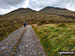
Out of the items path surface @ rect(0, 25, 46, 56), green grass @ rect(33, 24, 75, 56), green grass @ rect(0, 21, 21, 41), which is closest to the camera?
green grass @ rect(33, 24, 75, 56)

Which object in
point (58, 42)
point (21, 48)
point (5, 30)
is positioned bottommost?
point (5, 30)

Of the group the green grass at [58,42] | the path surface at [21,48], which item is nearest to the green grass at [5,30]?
the path surface at [21,48]

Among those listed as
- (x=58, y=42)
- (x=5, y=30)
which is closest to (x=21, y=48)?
(x=58, y=42)

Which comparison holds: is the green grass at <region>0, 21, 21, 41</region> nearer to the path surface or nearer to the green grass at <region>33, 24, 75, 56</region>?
the path surface

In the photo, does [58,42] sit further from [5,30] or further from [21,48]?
[5,30]

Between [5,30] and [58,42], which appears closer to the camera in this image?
[58,42]

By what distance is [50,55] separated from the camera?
934 cm

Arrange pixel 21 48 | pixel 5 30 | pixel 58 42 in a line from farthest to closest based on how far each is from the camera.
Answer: pixel 5 30 → pixel 58 42 → pixel 21 48

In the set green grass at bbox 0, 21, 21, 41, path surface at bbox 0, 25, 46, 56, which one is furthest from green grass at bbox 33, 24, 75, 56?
green grass at bbox 0, 21, 21, 41

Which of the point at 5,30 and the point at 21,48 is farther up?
the point at 21,48

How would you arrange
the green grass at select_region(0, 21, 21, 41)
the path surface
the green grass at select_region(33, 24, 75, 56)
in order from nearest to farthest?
the green grass at select_region(33, 24, 75, 56) < the path surface < the green grass at select_region(0, 21, 21, 41)

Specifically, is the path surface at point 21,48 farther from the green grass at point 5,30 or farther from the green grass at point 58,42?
the green grass at point 5,30

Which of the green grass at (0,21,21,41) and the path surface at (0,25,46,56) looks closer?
the path surface at (0,25,46,56)

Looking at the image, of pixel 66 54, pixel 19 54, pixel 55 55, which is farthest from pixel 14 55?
pixel 66 54
